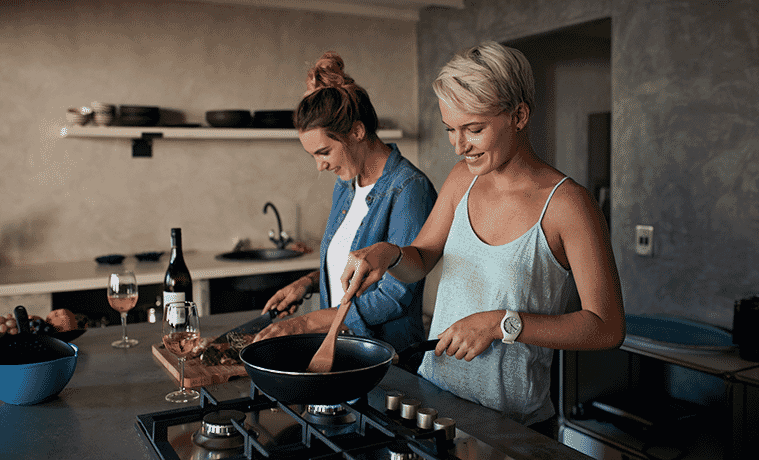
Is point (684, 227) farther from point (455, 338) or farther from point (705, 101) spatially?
point (455, 338)

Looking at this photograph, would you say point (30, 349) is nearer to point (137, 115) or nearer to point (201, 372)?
point (201, 372)

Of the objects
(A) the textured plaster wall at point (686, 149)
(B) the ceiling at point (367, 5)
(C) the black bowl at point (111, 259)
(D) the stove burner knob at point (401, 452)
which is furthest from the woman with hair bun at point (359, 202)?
(B) the ceiling at point (367, 5)

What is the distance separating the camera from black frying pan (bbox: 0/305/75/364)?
1363mm

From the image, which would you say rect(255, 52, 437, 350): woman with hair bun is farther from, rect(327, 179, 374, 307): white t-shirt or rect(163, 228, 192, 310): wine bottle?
rect(163, 228, 192, 310): wine bottle

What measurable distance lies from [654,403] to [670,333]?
1.00 feet

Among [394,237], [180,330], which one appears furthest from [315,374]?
[394,237]

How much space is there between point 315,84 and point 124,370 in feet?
2.97

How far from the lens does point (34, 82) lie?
3498 millimetres

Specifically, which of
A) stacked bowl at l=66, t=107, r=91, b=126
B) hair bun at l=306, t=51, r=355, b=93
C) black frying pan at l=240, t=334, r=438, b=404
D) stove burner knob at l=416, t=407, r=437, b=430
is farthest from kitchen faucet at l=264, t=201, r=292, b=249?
stove burner knob at l=416, t=407, r=437, b=430

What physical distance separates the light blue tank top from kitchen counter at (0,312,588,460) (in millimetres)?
77

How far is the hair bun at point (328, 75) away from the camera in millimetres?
1765

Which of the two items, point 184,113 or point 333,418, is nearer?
point 333,418

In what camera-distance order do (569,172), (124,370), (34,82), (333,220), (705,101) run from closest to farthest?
(124,370) < (333,220) < (705,101) < (34,82) < (569,172)

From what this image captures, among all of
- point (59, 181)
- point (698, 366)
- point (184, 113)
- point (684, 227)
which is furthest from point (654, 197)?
point (59, 181)
